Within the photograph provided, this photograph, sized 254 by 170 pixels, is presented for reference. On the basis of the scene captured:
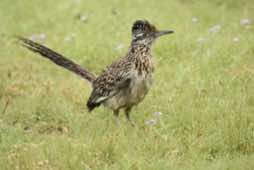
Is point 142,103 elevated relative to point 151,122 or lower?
elevated

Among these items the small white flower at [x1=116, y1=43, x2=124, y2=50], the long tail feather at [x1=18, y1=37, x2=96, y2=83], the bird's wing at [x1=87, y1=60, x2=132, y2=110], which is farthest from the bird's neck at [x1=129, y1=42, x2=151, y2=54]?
the small white flower at [x1=116, y1=43, x2=124, y2=50]

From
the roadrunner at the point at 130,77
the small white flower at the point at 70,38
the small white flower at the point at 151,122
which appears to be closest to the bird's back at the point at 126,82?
the roadrunner at the point at 130,77

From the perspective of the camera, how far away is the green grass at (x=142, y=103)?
24.0 feet

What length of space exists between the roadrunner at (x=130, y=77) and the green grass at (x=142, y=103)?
26 cm

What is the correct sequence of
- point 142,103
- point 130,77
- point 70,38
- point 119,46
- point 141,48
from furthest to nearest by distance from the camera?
1. point 70,38
2. point 119,46
3. point 142,103
4. point 141,48
5. point 130,77

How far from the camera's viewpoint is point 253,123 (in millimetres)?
7824

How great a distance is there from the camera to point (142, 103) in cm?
954

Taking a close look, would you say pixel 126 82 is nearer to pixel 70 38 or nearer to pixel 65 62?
pixel 65 62

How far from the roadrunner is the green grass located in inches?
10.4

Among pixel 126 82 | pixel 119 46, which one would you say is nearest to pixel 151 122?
pixel 126 82

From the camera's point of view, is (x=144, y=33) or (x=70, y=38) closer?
(x=144, y=33)

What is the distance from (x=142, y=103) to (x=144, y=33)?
1.13 m

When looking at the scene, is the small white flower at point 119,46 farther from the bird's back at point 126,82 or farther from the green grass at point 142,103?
the bird's back at point 126,82

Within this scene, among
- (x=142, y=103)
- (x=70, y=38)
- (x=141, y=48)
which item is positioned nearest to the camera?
(x=141, y=48)
